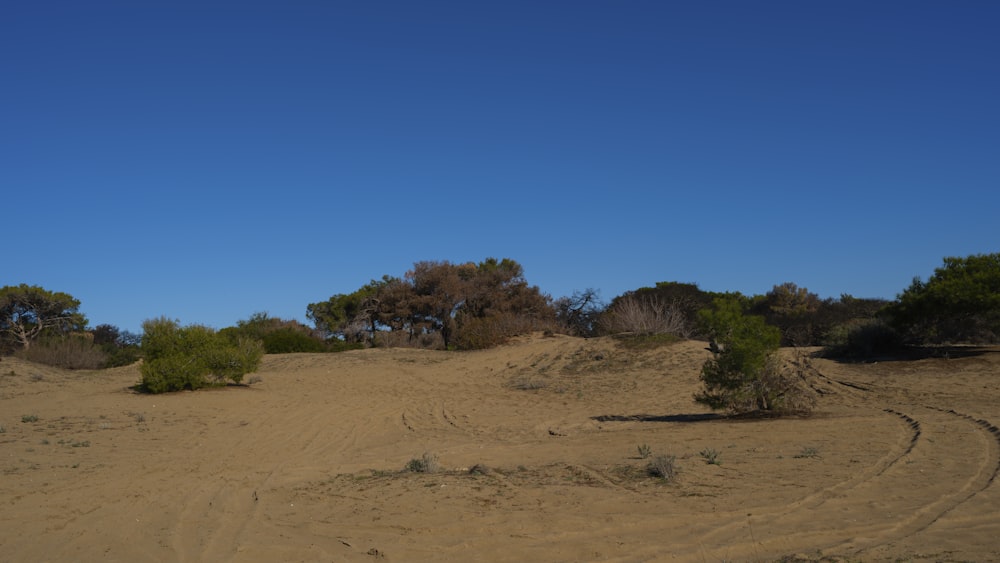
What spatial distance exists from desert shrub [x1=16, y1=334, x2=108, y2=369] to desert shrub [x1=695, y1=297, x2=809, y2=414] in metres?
26.6

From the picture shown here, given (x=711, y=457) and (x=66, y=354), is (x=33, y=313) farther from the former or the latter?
(x=711, y=457)

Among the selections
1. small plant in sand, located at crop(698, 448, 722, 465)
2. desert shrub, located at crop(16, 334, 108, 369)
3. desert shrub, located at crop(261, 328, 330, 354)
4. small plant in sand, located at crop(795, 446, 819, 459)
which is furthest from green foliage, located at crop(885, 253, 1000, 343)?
desert shrub, located at crop(16, 334, 108, 369)

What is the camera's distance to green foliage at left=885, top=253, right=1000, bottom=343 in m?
20.4

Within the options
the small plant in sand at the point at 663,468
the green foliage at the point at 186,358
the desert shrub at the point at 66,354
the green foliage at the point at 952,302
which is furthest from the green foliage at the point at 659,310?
the desert shrub at the point at 66,354

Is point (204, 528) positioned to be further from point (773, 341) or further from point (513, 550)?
point (773, 341)

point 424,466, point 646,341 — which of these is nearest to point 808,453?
point 424,466

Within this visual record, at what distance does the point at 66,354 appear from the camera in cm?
3022

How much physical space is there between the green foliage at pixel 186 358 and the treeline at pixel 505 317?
2.41 ft

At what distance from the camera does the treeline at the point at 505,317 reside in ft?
72.0

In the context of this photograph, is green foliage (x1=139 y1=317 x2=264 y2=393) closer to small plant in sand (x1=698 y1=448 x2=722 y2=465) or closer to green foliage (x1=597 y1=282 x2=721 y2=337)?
green foliage (x1=597 y1=282 x2=721 y2=337)

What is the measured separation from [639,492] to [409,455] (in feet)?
15.2

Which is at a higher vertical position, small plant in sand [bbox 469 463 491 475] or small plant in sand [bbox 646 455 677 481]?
small plant in sand [bbox 646 455 677 481]

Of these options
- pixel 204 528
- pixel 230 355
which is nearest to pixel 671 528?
pixel 204 528

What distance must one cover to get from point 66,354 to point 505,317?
61.6 ft
